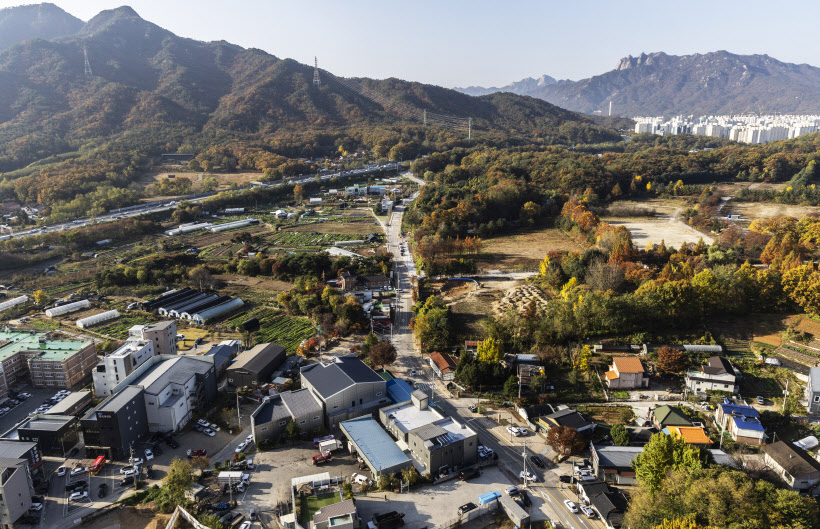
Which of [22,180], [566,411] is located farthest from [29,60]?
[566,411]

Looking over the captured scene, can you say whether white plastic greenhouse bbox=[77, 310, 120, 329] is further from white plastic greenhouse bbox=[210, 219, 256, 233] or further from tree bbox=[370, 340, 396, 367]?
white plastic greenhouse bbox=[210, 219, 256, 233]

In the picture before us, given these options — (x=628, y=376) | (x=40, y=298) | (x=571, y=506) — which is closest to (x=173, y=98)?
(x=40, y=298)

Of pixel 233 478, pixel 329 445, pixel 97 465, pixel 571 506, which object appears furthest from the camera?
pixel 329 445

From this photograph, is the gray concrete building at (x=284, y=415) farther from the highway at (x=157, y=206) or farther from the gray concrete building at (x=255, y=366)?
the highway at (x=157, y=206)

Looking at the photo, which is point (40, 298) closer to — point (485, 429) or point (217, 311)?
point (217, 311)

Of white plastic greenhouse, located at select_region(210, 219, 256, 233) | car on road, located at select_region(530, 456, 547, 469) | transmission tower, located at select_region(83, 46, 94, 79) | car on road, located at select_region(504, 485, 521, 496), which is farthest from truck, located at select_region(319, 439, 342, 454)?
transmission tower, located at select_region(83, 46, 94, 79)

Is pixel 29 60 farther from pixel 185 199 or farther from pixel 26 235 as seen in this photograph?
pixel 26 235
